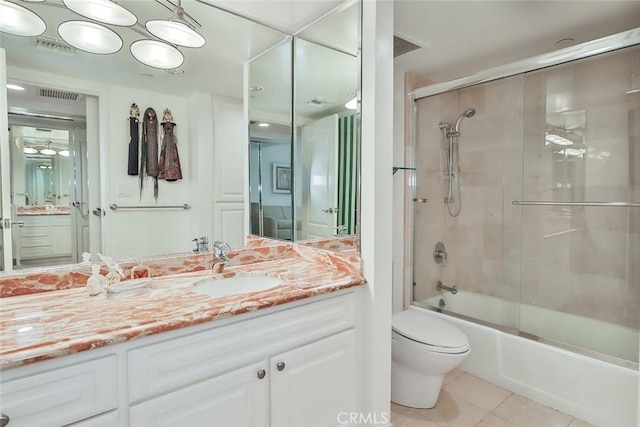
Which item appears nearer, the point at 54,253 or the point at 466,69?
the point at 54,253

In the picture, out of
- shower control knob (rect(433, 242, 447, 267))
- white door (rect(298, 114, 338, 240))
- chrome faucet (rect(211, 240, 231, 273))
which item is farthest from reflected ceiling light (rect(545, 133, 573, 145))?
chrome faucet (rect(211, 240, 231, 273))

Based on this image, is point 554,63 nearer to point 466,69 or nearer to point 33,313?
point 466,69

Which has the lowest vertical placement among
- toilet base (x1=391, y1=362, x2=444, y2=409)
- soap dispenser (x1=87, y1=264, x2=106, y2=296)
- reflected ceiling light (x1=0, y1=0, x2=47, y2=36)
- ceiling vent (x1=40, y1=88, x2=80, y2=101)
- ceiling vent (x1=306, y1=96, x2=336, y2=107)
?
toilet base (x1=391, y1=362, x2=444, y2=409)

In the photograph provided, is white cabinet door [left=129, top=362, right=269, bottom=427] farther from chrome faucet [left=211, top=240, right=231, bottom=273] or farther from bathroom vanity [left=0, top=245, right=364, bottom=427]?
chrome faucet [left=211, top=240, right=231, bottom=273]

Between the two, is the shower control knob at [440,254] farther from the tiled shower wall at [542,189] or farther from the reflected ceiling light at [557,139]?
the reflected ceiling light at [557,139]

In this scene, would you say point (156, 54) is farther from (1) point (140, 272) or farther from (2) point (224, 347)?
(2) point (224, 347)

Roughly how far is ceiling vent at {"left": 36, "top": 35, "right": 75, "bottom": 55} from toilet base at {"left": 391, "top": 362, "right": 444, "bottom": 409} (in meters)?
2.16

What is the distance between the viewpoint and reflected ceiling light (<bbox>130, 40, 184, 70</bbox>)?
4.83 feet

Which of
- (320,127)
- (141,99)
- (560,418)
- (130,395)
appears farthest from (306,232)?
(560,418)

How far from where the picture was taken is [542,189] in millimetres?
2518

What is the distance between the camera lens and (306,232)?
6.68 feet

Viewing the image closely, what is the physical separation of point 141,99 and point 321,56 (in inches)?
38.6

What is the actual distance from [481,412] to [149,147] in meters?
2.22

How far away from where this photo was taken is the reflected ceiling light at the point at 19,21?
119 cm
